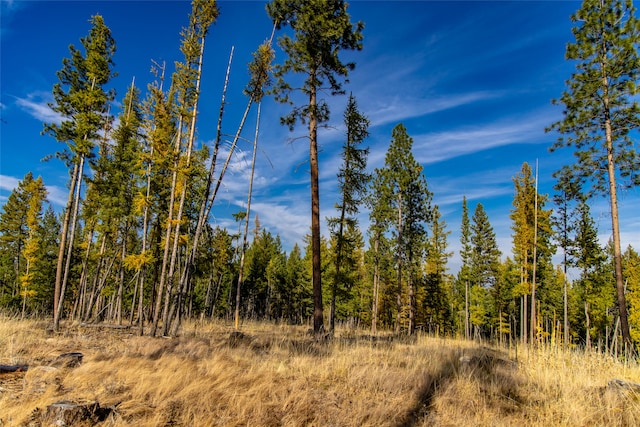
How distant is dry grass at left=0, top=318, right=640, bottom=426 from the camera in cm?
380

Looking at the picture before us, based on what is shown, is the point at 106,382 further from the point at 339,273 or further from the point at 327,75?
the point at 339,273

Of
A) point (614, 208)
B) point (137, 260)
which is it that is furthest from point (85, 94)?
point (614, 208)

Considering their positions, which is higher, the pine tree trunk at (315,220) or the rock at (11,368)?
the pine tree trunk at (315,220)

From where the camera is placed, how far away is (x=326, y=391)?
15.8 ft

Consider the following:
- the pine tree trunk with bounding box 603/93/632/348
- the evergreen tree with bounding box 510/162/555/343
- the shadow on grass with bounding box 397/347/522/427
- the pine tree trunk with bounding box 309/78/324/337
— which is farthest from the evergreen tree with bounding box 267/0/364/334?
the evergreen tree with bounding box 510/162/555/343

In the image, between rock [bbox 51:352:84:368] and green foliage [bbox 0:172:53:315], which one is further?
green foliage [bbox 0:172:53:315]

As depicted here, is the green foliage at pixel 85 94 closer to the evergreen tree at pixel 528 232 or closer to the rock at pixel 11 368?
the rock at pixel 11 368

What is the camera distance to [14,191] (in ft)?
105

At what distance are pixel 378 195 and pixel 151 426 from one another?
23803 mm

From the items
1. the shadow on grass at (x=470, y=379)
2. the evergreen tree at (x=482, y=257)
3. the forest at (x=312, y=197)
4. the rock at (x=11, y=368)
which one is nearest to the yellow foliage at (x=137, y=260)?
the forest at (x=312, y=197)

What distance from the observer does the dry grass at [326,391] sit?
380 cm

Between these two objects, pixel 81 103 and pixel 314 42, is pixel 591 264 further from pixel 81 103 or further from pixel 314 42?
pixel 81 103

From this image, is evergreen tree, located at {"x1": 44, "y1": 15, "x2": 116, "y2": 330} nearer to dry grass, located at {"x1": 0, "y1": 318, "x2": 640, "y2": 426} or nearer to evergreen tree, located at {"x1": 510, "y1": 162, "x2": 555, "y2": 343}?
dry grass, located at {"x1": 0, "y1": 318, "x2": 640, "y2": 426}

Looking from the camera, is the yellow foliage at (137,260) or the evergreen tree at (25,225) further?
the evergreen tree at (25,225)
